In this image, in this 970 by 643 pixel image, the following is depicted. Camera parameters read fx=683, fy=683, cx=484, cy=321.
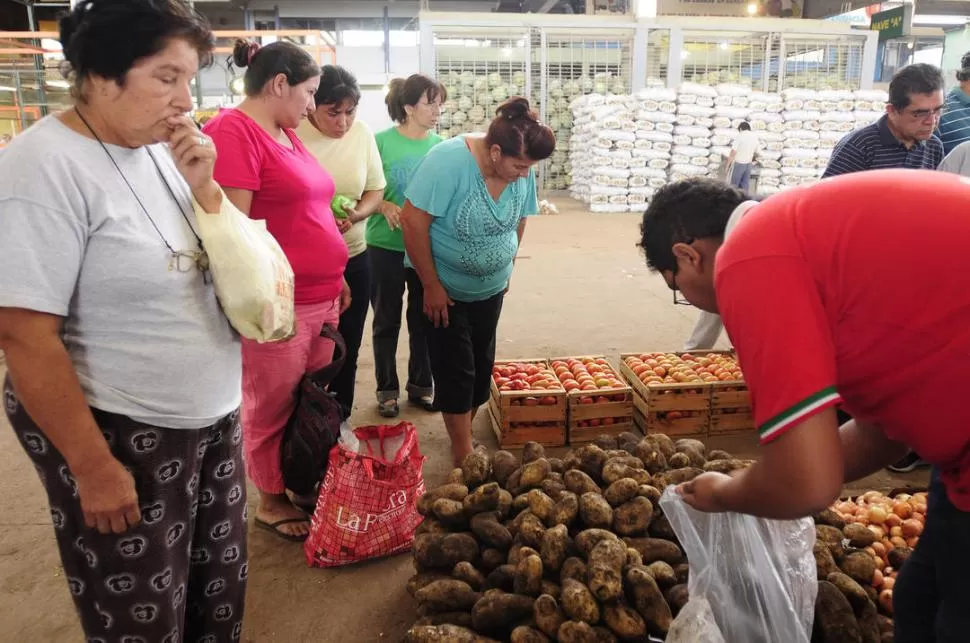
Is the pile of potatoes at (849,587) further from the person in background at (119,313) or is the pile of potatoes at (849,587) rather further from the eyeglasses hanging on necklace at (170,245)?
the eyeglasses hanging on necklace at (170,245)

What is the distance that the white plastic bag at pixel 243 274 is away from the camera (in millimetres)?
1620

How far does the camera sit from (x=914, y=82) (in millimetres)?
3551

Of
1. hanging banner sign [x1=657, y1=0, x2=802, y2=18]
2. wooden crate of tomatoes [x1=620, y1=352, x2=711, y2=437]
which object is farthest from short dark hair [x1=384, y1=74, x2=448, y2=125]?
hanging banner sign [x1=657, y1=0, x2=802, y2=18]

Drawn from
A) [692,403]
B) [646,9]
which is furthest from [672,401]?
[646,9]

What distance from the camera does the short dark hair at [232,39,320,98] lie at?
8.14ft

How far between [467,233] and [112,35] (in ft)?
5.67

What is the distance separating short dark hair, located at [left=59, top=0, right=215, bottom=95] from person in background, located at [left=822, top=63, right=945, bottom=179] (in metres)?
3.26

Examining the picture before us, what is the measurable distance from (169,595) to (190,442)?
0.37 m

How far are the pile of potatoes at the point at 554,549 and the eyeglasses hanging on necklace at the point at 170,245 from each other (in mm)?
1219

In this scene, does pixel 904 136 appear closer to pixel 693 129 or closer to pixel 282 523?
pixel 282 523

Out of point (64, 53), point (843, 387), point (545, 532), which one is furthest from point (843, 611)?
point (64, 53)

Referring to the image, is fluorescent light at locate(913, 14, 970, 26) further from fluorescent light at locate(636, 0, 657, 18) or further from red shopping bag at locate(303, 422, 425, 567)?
red shopping bag at locate(303, 422, 425, 567)

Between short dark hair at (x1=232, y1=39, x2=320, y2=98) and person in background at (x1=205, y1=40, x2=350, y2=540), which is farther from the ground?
short dark hair at (x1=232, y1=39, x2=320, y2=98)

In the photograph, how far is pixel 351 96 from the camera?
3.23 meters
